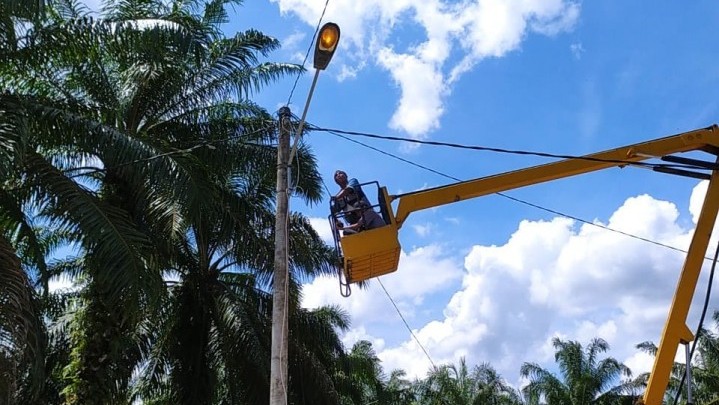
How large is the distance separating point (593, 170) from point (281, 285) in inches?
161

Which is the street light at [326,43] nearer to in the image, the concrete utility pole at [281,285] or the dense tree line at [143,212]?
the concrete utility pole at [281,285]

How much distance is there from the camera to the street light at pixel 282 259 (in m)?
6.93

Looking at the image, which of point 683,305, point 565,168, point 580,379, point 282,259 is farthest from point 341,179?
point 580,379

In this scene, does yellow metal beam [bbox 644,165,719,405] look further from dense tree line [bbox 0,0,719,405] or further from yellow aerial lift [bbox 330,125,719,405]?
dense tree line [bbox 0,0,719,405]

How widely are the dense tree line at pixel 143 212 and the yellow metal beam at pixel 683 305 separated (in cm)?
618

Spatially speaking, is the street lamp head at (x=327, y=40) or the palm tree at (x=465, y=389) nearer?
the street lamp head at (x=327, y=40)

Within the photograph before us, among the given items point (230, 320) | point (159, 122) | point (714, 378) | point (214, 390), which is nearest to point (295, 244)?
point (230, 320)

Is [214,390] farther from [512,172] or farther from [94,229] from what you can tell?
[512,172]

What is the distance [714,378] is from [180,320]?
23931mm

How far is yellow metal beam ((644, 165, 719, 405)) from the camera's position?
764 cm

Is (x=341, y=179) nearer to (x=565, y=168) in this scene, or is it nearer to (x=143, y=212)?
(x=565, y=168)

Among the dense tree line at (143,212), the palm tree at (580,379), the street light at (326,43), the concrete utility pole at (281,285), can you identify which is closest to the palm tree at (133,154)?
the dense tree line at (143,212)

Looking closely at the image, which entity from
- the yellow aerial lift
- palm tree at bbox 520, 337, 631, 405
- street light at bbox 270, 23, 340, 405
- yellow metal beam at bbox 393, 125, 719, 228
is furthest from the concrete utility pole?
palm tree at bbox 520, 337, 631, 405

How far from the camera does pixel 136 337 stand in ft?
48.9
